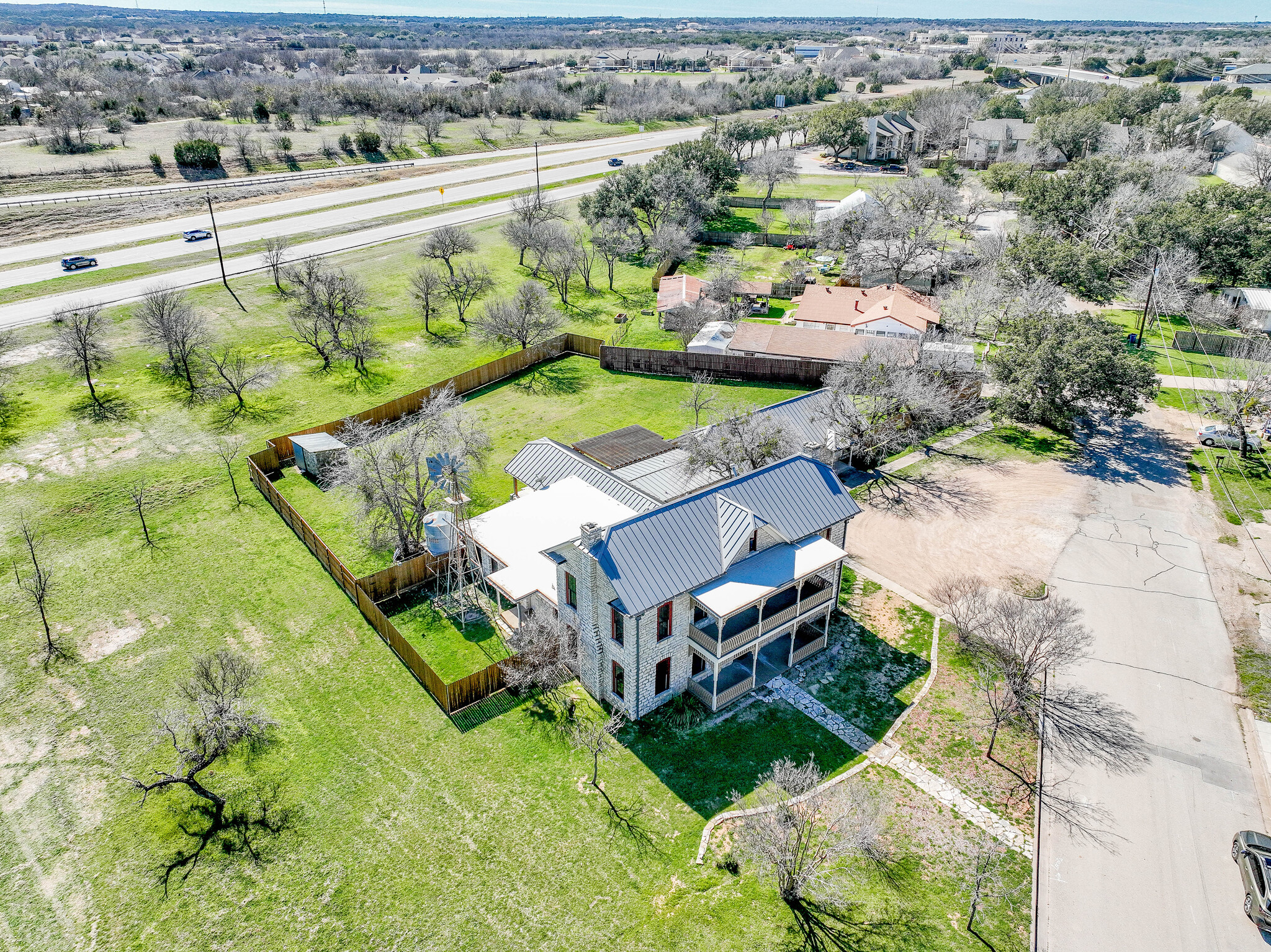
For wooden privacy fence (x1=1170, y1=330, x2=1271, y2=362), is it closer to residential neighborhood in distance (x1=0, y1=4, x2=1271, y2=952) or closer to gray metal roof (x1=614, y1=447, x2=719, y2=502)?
residential neighborhood in distance (x1=0, y1=4, x2=1271, y2=952)

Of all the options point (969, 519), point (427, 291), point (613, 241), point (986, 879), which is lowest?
point (986, 879)

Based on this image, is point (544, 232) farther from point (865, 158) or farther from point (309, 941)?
point (865, 158)

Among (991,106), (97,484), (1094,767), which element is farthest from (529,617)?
(991,106)

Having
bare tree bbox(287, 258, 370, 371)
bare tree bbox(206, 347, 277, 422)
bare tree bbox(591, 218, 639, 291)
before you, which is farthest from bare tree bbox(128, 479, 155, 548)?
bare tree bbox(591, 218, 639, 291)

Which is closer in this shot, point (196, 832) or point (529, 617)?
point (196, 832)

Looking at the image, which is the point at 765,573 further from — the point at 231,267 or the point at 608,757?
the point at 231,267

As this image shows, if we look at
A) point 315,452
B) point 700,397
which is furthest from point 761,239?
point 315,452
